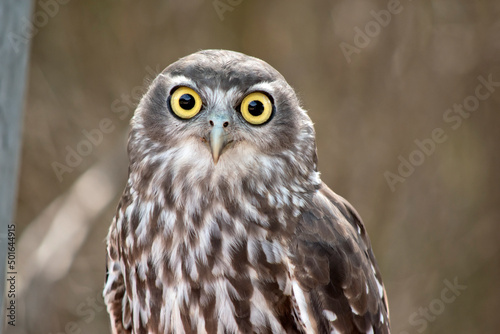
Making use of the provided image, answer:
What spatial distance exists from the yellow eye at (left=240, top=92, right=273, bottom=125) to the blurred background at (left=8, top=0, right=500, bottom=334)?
12.6ft

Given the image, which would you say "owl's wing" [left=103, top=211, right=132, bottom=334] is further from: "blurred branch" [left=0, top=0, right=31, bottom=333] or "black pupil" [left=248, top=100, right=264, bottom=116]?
"blurred branch" [left=0, top=0, right=31, bottom=333]

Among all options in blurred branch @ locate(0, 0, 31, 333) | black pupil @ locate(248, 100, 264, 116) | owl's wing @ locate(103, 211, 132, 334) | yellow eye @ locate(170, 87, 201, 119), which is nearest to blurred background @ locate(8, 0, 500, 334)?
owl's wing @ locate(103, 211, 132, 334)

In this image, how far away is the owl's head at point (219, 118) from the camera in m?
2.67

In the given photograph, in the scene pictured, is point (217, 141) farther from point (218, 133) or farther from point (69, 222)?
point (69, 222)

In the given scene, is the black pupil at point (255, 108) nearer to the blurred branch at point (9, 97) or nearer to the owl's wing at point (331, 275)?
the owl's wing at point (331, 275)

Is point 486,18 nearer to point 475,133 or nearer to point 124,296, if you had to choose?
point 475,133

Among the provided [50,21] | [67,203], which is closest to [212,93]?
[67,203]

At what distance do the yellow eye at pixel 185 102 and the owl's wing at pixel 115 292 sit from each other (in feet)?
2.38

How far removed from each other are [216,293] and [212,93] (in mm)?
865

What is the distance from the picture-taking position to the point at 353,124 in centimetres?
665

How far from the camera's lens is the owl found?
274cm

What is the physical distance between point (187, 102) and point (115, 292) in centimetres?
111

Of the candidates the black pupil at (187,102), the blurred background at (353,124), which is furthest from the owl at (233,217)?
the blurred background at (353,124)

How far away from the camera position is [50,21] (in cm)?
735
